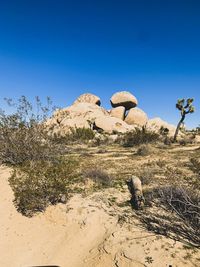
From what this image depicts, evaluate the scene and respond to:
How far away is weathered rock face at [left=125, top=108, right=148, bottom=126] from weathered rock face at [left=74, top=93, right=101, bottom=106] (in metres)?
6.11

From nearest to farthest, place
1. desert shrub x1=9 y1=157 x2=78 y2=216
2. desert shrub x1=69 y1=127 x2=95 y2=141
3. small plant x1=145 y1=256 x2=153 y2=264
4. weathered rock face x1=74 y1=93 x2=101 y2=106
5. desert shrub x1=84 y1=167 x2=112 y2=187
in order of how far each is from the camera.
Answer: small plant x1=145 y1=256 x2=153 y2=264
desert shrub x1=9 y1=157 x2=78 y2=216
desert shrub x1=84 y1=167 x2=112 y2=187
desert shrub x1=69 y1=127 x2=95 y2=141
weathered rock face x1=74 y1=93 x2=101 y2=106

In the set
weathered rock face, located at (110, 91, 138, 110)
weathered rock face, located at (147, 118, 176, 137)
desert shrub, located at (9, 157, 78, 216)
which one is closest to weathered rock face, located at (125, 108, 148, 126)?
weathered rock face, located at (110, 91, 138, 110)

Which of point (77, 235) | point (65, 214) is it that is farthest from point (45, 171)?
point (77, 235)

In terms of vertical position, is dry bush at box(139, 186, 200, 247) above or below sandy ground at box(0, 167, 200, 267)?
above

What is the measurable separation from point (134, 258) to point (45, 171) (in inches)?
226

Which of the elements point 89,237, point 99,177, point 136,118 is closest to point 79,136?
point 136,118

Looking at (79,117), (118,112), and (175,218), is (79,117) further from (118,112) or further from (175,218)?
(175,218)

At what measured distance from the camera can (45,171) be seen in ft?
32.8

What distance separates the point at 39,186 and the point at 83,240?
8.60 ft

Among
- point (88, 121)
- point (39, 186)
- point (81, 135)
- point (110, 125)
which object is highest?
point (88, 121)

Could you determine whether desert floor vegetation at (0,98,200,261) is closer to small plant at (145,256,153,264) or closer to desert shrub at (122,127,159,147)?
small plant at (145,256,153,264)

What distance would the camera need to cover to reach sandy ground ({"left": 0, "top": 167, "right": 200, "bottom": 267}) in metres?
5.19

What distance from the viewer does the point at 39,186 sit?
8094 mm

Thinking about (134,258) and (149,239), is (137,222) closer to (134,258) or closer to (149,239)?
(149,239)
